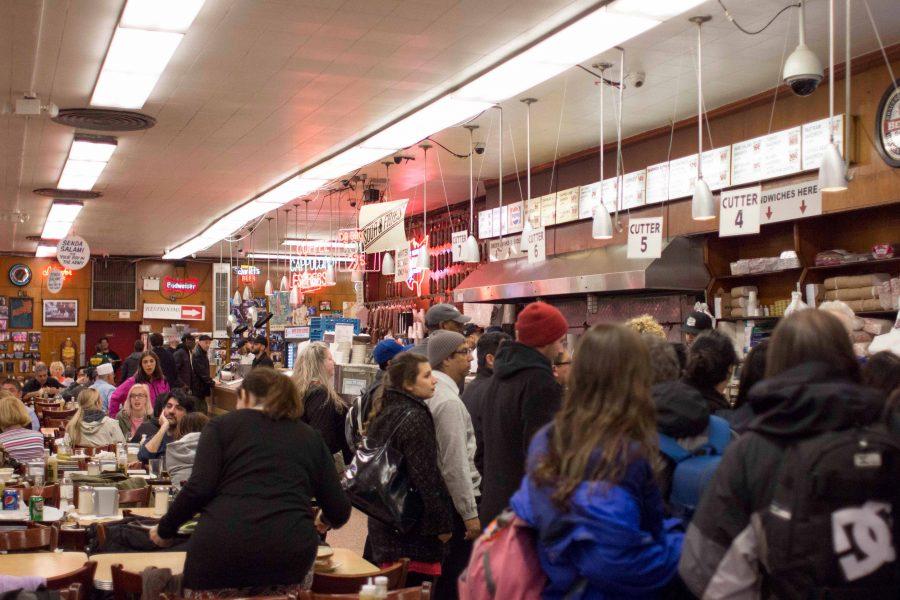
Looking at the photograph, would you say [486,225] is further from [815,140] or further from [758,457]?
[758,457]

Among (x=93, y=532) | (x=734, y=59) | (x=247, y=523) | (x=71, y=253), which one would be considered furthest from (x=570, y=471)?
(x=71, y=253)

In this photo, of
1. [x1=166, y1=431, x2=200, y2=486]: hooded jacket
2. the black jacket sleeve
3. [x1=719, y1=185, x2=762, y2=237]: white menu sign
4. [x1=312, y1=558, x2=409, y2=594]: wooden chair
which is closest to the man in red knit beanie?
[x1=312, y1=558, x2=409, y2=594]: wooden chair

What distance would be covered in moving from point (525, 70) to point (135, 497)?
14.8 ft

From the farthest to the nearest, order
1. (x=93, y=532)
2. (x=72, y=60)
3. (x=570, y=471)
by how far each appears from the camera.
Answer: (x=72, y=60) → (x=93, y=532) → (x=570, y=471)

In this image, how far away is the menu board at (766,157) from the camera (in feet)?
28.5

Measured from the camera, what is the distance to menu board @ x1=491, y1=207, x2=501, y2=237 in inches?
533

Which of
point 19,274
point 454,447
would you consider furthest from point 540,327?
point 19,274

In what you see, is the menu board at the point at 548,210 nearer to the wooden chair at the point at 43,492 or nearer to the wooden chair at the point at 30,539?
the wooden chair at the point at 43,492

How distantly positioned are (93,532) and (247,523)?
209 cm

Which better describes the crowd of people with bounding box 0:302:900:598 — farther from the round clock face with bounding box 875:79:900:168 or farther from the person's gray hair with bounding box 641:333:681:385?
the round clock face with bounding box 875:79:900:168

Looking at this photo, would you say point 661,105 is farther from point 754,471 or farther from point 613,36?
point 754,471

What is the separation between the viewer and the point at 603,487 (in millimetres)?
2576

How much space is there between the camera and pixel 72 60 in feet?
26.6

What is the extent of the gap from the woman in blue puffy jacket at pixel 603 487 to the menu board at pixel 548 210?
31.8 ft
